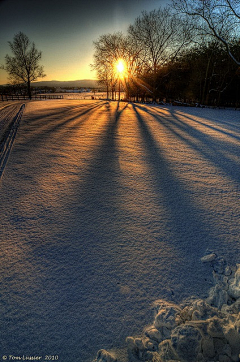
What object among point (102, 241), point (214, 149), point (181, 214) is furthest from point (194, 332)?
point (214, 149)

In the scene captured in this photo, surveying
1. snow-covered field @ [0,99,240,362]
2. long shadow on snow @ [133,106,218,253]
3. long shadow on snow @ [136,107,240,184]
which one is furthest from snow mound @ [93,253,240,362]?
long shadow on snow @ [136,107,240,184]

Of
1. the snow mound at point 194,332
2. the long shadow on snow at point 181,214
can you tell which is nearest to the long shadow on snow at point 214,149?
the long shadow on snow at point 181,214

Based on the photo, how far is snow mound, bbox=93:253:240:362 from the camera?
4.42ft

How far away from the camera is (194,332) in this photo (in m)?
1.41

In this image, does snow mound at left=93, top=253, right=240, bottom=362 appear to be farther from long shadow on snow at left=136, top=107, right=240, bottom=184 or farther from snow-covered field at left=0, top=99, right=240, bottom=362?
long shadow on snow at left=136, top=107, right=240, bottom=184

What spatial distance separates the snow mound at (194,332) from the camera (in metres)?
1.35

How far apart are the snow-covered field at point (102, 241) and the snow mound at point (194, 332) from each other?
10 centimetres

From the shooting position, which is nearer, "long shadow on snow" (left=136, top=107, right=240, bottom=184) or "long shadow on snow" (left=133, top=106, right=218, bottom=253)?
"long shadow on snow" (left=133, top=106, right=218, bottom=253)

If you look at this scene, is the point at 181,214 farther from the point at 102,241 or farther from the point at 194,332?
the point at 194,332

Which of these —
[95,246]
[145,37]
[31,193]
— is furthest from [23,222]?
[145,37]

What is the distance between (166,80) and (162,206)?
1141 inches

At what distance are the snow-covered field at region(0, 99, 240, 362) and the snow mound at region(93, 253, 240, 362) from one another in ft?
0.33

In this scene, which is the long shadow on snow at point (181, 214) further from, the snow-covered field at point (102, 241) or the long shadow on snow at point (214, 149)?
the long shadow on snow at point (214, 149)

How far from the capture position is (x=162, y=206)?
3.27m
